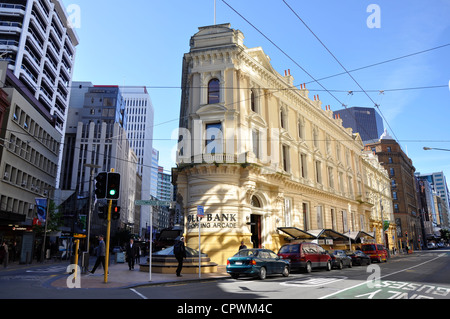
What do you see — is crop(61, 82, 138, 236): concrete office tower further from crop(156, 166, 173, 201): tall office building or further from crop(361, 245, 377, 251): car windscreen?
crop(156, 166, 173, 201): tall office building

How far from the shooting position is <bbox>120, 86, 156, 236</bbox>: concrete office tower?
134m

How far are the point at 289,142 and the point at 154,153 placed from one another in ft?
483

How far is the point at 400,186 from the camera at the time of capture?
8375 cm

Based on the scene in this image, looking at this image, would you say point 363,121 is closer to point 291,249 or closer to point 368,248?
point 368,248

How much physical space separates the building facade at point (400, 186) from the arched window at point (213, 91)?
6753 centimetres

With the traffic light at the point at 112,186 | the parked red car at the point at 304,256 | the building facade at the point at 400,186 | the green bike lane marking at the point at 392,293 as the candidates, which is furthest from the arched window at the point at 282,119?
the building facade at the point at 400,186

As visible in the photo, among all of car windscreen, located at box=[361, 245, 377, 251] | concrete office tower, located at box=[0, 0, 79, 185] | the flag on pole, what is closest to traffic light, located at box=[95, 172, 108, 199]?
the flag on pole

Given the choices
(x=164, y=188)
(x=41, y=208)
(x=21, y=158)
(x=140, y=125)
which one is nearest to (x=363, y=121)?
(x=140, y=125)

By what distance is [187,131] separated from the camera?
89.2 feet

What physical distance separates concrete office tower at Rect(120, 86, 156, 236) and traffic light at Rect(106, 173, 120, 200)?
123m

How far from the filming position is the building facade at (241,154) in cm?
2394

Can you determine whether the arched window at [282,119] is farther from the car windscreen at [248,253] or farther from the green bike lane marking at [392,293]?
the green bike lane marking at [392,293]
